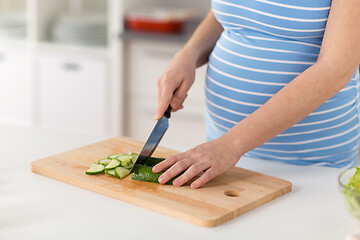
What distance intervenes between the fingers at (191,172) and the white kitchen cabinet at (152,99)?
1748 mm

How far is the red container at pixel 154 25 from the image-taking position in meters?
3.03

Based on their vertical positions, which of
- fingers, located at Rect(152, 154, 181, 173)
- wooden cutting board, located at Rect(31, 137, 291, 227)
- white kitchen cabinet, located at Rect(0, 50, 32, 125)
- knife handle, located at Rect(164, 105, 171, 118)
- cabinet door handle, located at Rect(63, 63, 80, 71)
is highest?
knife handle, located at Rect(164, 105, 171, 118)

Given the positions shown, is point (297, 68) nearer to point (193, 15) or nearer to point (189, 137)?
point (189, 137)

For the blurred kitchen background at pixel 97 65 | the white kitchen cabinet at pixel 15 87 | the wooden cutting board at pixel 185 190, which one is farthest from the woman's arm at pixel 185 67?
the white kitchen cabinet at pixel 15 87

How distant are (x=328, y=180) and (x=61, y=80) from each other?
2.30m

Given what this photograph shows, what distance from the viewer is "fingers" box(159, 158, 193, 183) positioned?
114 centimetres

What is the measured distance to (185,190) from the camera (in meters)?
1.12

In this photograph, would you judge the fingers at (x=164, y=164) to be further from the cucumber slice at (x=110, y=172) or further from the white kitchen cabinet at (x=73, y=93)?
the white kitchen cabinet at (x=73, y=93)

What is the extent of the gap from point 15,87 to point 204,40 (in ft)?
7.19

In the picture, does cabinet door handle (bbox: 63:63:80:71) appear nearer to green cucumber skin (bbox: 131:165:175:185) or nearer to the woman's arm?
the woman's arm

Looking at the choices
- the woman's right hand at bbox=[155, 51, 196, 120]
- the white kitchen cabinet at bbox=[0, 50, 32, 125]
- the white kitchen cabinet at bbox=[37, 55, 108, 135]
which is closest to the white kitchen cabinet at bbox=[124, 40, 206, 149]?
the white kitchen cabinet at bbox=[37, 55, 108, 135]

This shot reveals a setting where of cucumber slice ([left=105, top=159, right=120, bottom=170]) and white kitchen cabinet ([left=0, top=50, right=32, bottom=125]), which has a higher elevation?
cucumber slice ([left=105, top=159, right=120, bottom=170])

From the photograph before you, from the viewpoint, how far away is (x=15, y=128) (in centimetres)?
156

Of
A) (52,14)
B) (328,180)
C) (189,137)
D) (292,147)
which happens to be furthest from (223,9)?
(52,14)
